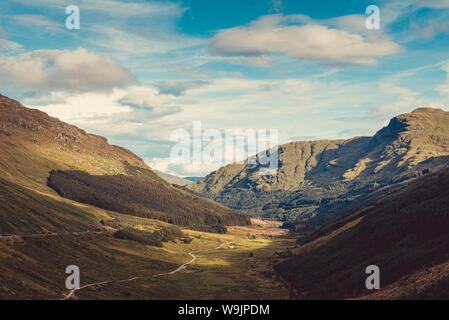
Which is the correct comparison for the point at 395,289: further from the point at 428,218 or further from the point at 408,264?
the point at 428,218

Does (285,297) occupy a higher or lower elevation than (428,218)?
lower

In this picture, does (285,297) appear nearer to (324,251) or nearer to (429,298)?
(324,251)

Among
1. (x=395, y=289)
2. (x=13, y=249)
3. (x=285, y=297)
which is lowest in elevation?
(x=285, y=297)

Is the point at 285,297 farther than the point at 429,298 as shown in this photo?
Yes
